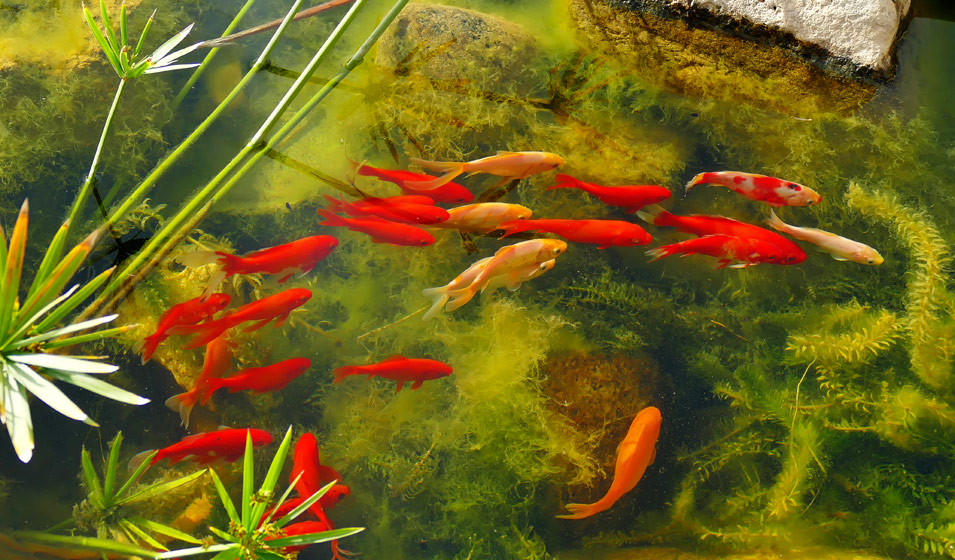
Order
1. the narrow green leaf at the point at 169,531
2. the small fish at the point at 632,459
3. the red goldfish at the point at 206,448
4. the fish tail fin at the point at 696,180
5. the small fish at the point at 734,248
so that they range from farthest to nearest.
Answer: the fish tail fin at the point at 696,180 < the small fish at the point at 734,248 < the small fish at the point at 632,459 < the red goldfish at the point at 206,448 < the narrow green leaf at the point at 169,531

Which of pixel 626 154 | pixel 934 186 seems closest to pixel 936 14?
pixel 934 186

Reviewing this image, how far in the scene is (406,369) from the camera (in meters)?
3.49

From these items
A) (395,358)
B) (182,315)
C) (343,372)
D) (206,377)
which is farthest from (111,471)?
(395,358)

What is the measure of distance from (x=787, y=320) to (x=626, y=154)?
64.2 inches

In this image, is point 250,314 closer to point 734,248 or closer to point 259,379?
point 259,379

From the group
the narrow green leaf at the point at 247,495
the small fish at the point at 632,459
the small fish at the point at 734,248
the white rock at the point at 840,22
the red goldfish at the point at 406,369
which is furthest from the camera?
the white rock at the point at 840,22

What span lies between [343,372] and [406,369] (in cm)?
46

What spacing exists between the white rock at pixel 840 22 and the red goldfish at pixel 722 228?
61.5 inches

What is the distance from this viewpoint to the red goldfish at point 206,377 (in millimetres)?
3425

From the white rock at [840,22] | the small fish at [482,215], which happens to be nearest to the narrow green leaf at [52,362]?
the small fish at [482,215]

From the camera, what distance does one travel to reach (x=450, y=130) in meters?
4.30

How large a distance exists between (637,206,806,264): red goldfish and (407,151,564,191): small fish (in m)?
0.75

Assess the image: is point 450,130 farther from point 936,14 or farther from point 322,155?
point 936,14

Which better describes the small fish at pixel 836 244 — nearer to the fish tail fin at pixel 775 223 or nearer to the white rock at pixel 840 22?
the fish tail fin at pixel 775 223
